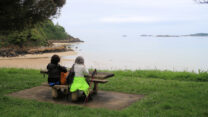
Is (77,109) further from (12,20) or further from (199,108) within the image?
(12,20)

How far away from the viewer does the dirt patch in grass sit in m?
6.82

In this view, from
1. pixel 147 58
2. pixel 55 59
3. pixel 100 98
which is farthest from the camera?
pixel 147 58

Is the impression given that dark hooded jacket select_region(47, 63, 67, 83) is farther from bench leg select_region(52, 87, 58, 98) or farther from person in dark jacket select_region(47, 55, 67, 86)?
bench leg select_region(52, 87, 58, 98)

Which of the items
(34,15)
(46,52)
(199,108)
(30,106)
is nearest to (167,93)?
(199,108)

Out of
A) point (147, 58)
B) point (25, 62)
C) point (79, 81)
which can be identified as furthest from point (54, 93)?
point (147, 58)

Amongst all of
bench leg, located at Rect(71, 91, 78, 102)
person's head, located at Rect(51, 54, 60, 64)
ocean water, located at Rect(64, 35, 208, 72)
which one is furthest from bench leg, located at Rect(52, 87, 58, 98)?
ocean water, located at Rect(64, 35, 208, 72)

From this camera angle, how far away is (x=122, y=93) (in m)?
8.33

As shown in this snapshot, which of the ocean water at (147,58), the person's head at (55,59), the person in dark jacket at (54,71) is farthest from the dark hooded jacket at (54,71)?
the ocean water at (147,58)

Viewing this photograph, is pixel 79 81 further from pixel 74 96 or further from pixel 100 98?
pixel 100 98

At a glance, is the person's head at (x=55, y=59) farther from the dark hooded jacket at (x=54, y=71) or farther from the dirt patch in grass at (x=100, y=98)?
the dirt patch in grass at (x=100, y=98)

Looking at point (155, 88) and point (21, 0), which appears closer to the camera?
point (155, 88)

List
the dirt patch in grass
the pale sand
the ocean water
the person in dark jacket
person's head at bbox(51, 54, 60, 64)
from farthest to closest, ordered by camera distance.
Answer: the ocean water < the pale sand < the person in dark jacket < person's head at bbox(51, 54, 60, 64) < the dirt patch in grass

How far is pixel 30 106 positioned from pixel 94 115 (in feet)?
5.85

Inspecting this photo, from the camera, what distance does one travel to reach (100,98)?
25.0 ft
